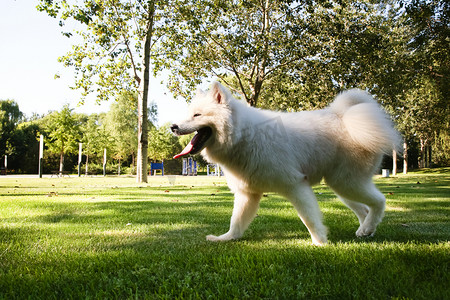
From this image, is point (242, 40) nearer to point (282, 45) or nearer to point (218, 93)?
point (282, 45)

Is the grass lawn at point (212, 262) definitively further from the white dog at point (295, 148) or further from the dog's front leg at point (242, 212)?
the white dog at point (295, 148)

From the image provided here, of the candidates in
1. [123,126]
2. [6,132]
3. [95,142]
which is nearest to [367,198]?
[95,142]

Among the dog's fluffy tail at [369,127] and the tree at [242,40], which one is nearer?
Answer: the dog's fluffy tail at [369,127]

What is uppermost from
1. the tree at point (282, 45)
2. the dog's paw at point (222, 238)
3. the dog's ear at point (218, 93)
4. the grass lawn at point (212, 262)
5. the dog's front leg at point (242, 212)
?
the tree at point (282, 45)

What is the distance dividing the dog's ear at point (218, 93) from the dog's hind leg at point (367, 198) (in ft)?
5.70

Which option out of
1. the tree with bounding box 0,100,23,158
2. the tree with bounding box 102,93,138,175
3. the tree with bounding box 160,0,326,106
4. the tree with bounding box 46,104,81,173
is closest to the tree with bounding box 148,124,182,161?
the tree with bounding box 102,93,138,175

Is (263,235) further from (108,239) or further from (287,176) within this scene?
(108,239)

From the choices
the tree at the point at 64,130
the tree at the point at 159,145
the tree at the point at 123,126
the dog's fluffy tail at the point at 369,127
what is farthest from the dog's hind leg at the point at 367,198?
the tree at the point at 123,126

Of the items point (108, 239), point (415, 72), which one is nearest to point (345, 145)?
point (108, 239)

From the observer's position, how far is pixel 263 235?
4043mm

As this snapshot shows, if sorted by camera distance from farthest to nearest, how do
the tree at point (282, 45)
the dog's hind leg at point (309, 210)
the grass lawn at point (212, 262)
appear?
the tree at point (282, 45) < the dog's hind leg at point (309, 210) < the grass lawn at point (212, 262)

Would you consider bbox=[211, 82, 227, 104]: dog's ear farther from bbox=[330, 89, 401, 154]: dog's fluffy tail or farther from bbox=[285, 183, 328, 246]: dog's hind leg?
bbox=[330, 89, 401, 154]: dog's fluffy tail

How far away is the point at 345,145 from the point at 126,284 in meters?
2.79

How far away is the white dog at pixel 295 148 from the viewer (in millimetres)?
3344
